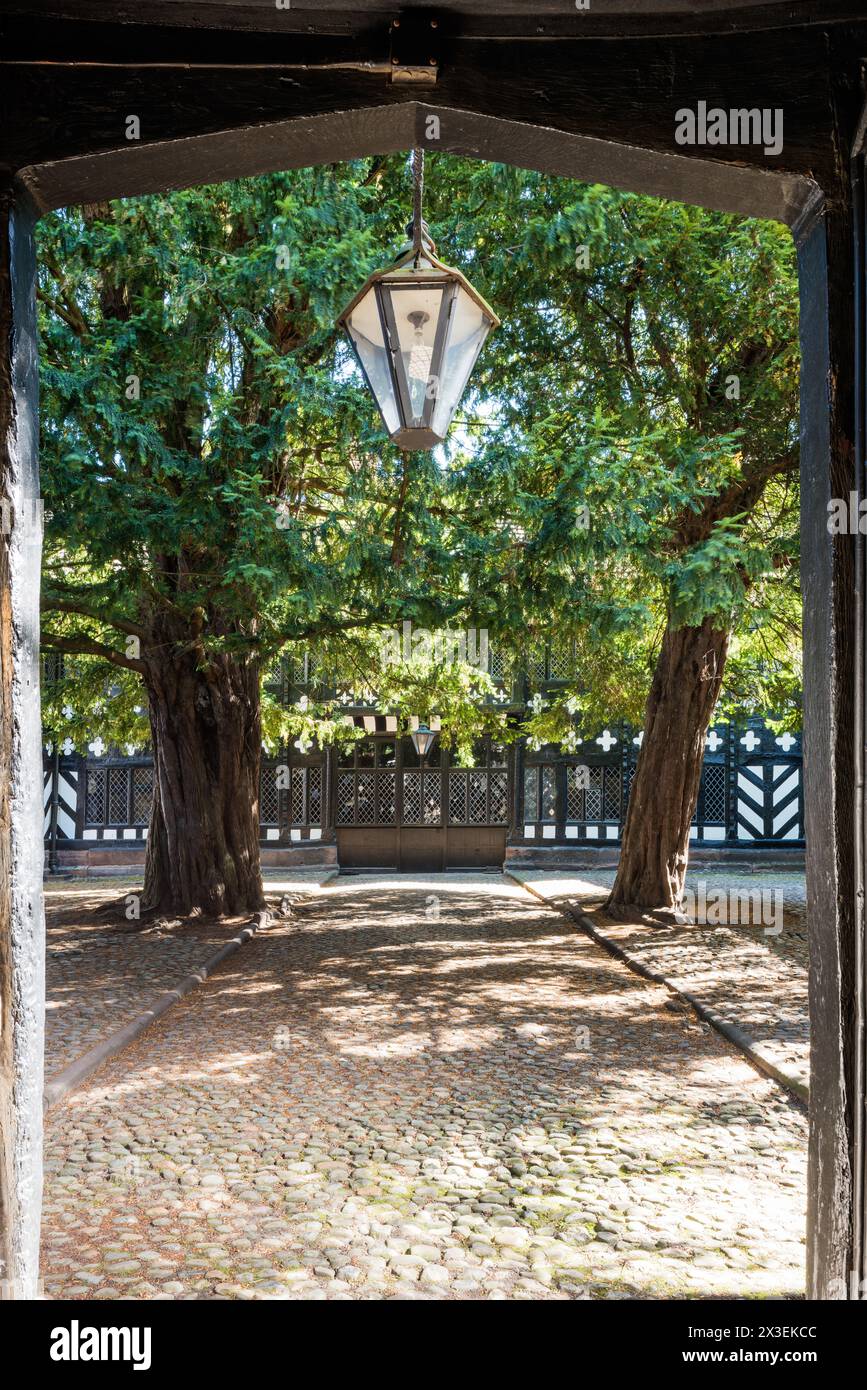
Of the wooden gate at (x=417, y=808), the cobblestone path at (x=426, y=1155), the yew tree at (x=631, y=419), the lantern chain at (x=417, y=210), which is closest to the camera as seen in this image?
the lantern chain at (x=417, y=210)

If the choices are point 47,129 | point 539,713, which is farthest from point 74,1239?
point 539,713

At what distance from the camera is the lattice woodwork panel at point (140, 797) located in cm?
2118

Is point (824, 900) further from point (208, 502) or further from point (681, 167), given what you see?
point (208, 502)

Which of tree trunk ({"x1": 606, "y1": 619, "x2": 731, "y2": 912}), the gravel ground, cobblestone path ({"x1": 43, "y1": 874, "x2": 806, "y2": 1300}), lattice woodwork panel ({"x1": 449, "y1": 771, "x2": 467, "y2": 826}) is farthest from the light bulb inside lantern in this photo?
lattice woodwork panel ({"x1": 449, "y1": 771, "x2": 467, "y2": 826})

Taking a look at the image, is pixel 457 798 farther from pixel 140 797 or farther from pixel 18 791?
pixel 18 791

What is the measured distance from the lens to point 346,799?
21562mm

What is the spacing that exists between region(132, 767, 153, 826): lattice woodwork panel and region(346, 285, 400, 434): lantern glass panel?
61.4 ft

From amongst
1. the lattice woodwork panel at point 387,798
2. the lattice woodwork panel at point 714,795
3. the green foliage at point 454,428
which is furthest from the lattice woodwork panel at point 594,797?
the green foliage at point 454,428

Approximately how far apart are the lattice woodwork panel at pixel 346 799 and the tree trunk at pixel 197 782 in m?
9.20

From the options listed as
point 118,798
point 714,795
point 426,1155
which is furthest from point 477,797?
point 426,1155

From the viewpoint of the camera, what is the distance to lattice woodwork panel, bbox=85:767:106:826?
21188mm

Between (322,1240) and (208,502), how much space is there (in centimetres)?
539

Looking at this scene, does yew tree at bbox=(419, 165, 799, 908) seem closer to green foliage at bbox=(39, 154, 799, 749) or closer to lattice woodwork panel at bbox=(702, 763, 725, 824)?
green foliage at bbox=(39, 154, 799, 749)

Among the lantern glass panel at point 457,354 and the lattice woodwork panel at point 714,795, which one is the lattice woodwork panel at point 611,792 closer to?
the lattice woodwork panel at point 714,795
